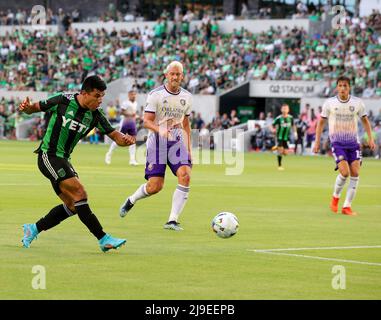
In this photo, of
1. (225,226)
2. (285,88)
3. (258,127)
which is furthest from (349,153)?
(285,88)

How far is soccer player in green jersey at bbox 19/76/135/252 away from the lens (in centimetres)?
1233

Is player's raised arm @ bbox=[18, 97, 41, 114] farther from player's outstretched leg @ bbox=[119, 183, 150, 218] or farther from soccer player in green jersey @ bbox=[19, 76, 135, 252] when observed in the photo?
player's outstretched leg @ bbox=[119, 183, 150, 218]

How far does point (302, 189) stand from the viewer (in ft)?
84.1

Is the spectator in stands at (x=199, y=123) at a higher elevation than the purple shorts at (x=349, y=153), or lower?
lower

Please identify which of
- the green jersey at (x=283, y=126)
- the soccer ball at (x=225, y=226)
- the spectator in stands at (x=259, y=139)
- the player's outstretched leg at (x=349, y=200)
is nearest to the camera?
the soccer ball at (x=225, y=226)

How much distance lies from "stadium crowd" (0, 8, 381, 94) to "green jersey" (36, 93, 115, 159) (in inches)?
1475

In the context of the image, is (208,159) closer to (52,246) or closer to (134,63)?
(134,63)

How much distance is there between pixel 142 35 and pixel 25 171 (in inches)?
1496

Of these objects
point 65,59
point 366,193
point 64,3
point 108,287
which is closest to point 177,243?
point 108,287

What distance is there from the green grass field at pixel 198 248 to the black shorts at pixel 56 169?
0.87m

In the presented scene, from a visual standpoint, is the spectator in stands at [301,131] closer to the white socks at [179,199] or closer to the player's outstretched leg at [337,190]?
the player's outstretched leg at [337,190]

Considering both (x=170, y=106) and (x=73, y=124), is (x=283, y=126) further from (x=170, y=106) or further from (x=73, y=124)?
(x=73, y=124)

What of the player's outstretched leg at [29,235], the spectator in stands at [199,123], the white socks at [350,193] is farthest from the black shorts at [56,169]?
the spectator in stands at [199,123]

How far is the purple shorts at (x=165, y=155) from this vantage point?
1569 cm
